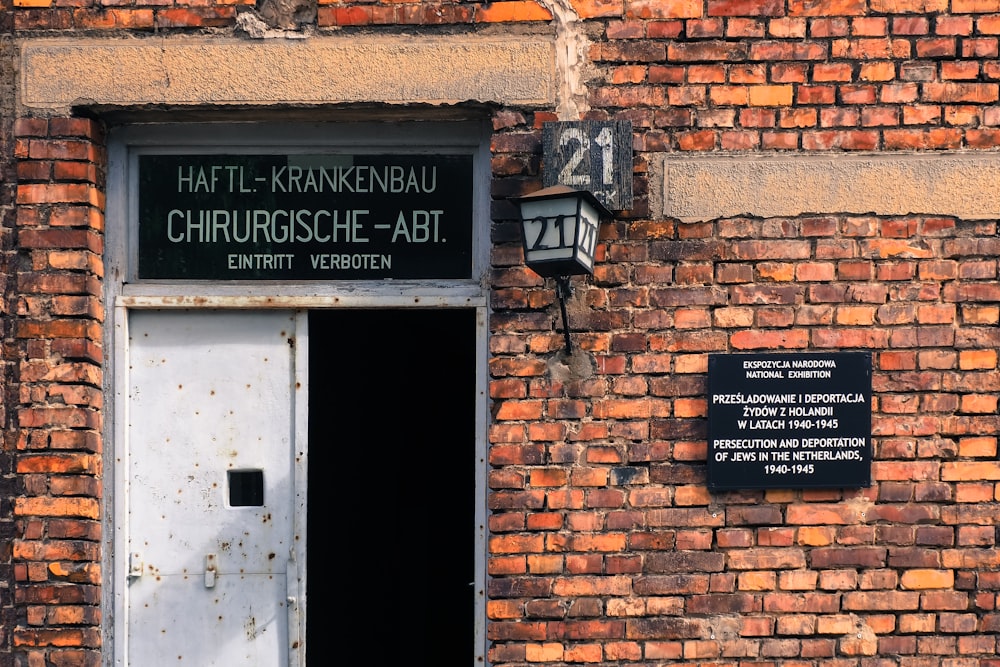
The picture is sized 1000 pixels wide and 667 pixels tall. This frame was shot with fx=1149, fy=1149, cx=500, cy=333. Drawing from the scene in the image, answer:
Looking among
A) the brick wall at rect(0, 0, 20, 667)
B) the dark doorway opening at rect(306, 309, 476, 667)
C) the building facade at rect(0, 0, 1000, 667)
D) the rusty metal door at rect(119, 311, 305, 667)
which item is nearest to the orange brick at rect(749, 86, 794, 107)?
the building facade at rect(0, 0, 1000, 667)

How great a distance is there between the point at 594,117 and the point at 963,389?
68.9 inches

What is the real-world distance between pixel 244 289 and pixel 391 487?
2.73 metres

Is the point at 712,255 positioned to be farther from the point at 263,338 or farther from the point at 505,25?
the point at 263,338

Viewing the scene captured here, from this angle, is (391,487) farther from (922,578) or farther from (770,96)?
(770,96)

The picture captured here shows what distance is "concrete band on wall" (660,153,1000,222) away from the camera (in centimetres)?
441

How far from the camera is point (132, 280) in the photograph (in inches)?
185

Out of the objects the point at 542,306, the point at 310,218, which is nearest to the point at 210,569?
the point at 310,218

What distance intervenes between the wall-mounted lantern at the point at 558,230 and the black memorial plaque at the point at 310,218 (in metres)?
0.63

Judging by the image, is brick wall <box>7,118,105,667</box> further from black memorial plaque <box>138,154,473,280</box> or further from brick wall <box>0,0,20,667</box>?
black memorial plaque <box>138,154,473,280</box>

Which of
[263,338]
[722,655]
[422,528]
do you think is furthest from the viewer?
[422,528]

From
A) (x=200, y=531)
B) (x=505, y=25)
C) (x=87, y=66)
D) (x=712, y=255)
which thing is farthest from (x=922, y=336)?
(x=87, y=66)

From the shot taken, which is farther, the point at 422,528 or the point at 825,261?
the point at 422,528

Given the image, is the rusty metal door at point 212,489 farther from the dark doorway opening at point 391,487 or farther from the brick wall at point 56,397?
the dark doorway opening at point 391,487

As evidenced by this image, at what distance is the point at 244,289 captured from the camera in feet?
15.3
